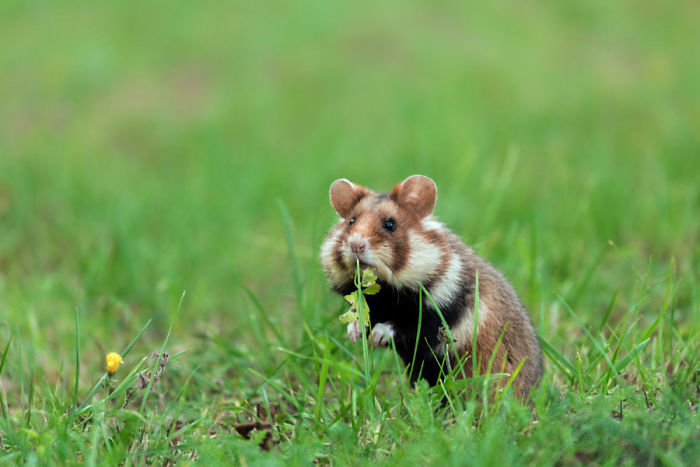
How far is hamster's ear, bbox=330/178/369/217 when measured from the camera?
3461mm

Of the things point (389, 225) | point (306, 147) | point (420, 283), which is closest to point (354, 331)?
point (420, 283)

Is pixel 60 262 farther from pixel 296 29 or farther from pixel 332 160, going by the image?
pixel 296 29

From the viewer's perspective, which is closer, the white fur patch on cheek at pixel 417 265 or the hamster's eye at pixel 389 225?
the white fur patch on cheek at pixel 417 265

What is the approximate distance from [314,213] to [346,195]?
2684 millimetres

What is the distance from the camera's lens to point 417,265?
318 cm

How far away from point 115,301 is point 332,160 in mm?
3455

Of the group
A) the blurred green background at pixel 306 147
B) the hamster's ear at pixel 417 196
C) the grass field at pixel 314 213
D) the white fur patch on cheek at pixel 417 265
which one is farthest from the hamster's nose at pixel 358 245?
the blurred green background at pixel 306 147

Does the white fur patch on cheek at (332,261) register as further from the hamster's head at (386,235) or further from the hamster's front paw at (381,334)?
the hamster's front paw at (381,334)

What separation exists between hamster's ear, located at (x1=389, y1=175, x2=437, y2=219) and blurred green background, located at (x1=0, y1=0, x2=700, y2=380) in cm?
85

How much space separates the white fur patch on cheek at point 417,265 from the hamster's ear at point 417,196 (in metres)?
0.18

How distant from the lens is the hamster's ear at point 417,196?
10.9 feet

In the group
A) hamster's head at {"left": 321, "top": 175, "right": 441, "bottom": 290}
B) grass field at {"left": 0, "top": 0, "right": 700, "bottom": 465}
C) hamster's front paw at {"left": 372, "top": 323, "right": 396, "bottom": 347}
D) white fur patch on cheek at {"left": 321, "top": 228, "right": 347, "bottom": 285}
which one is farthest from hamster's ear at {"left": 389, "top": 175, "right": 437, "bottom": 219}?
grass field at {"left": 0, "top": 0, "right": 700, "bottom": 465}

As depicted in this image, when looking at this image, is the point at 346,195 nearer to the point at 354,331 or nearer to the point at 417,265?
the point at 417,265

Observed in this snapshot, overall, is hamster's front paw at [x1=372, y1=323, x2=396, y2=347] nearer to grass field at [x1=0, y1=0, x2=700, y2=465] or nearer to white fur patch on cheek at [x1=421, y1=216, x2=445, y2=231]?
grass field at [x1=0, y1=0, x2=700, y2=465]
